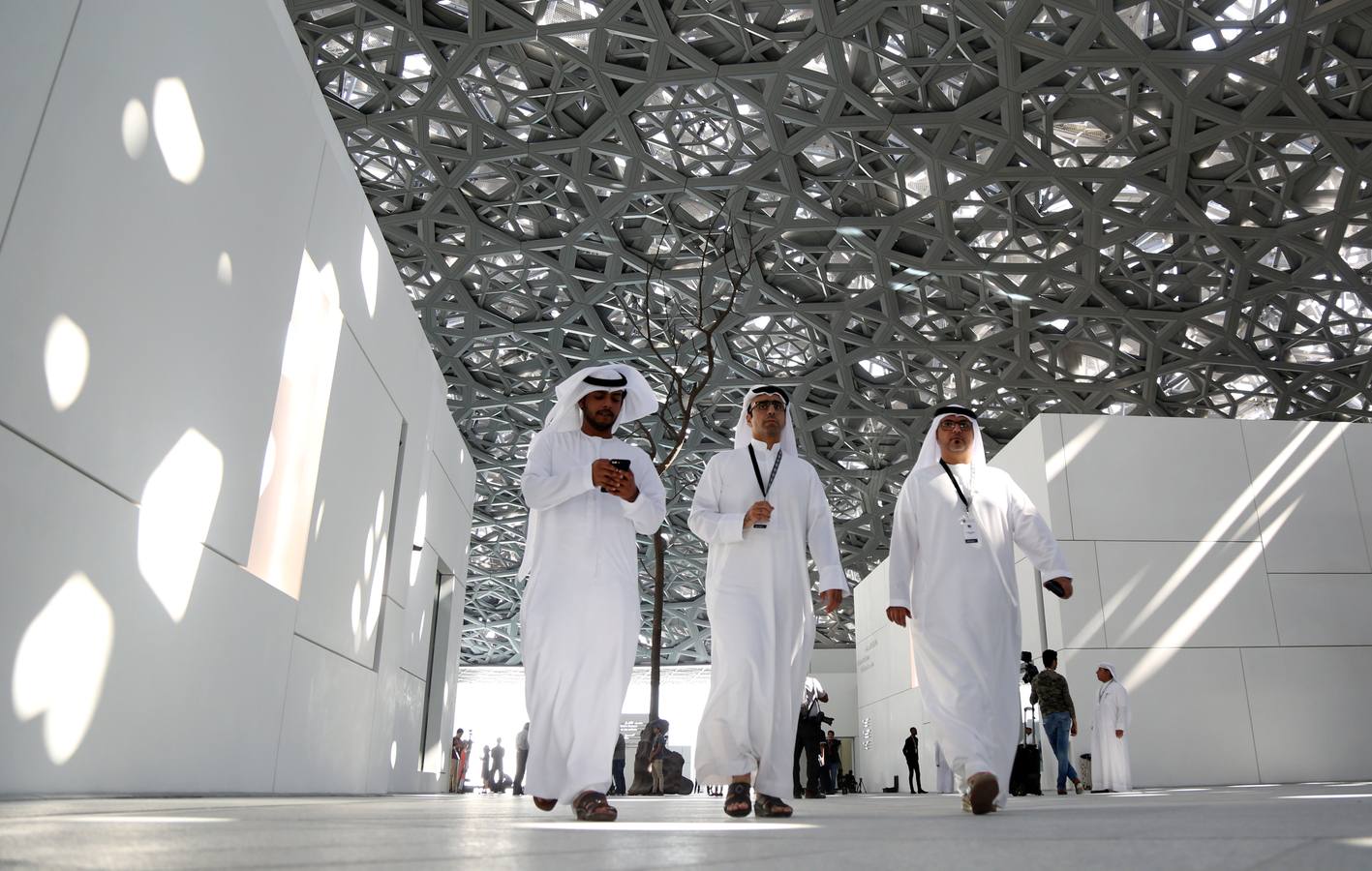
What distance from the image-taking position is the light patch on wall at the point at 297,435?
559 cm

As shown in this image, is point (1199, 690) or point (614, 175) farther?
point (614, 175)

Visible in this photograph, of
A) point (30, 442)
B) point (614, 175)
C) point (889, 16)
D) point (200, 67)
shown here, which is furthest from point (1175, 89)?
point (30, 442)

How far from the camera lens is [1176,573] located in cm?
1156

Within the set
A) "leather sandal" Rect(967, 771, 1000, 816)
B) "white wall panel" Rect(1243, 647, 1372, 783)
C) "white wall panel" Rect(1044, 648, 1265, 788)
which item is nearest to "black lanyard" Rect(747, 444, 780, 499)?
"leather sandal" Rect(967, 771, 1000, 816)

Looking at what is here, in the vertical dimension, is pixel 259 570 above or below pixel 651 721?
above

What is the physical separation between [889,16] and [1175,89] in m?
5.43

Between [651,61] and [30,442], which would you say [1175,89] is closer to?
[651,61]

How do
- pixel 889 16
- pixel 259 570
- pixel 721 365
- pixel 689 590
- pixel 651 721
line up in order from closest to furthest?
pixel 259 570
pixel 651 721
pixel 889 16
pixel 721 365
pixel 689 590

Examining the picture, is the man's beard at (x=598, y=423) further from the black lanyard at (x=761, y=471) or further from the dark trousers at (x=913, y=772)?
the dark trousers at (x=913, y=772)

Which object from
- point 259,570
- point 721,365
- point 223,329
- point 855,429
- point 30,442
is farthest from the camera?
point 855,429

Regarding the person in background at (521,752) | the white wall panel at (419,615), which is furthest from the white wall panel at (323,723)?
the person in background at (521,752)

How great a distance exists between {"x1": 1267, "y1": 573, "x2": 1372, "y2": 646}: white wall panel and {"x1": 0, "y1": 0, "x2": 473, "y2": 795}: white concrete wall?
427 inches

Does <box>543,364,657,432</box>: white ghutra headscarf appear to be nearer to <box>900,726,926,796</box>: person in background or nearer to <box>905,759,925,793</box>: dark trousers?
<box>900,726,926,796</box>: person in background

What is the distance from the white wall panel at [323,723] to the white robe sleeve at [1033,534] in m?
4.28
